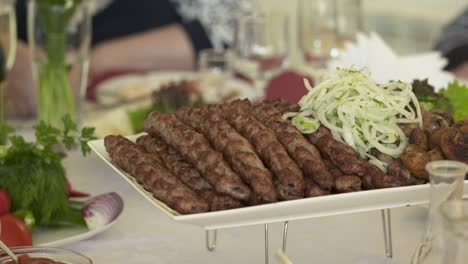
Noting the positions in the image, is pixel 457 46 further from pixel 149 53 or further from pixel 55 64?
pixel 55 64

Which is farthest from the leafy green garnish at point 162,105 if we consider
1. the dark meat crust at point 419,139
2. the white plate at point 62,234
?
the dark meat crust at point 419,139

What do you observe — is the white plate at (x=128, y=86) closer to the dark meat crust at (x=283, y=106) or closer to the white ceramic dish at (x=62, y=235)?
the white ceramic dish at (x=62, y=235)

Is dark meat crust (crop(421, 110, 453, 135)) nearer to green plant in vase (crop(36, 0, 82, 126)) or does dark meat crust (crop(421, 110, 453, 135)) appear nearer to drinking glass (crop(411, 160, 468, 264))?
drinking glass (crop(411, 160, 468, 264))

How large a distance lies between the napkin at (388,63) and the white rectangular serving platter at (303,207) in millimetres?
1049

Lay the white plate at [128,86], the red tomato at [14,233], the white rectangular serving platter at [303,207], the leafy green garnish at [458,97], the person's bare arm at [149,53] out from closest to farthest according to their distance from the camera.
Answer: the white rectangular serving platter at [303,207] → the red tomato at [14,233] → the leafy green garnish at [458,97] → the white plate at [128,86] → the person's bare arm at [149,53]

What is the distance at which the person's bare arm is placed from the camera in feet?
11.4

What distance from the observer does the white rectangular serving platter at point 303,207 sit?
1.03 m

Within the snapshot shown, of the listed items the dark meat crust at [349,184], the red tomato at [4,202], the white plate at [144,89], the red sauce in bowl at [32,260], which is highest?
the dark meat crust at [349,184]

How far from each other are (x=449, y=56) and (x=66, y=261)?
216 centimetres

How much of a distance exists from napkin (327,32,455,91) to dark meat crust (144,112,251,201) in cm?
98

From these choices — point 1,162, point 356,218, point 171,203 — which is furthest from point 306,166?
point 1,162

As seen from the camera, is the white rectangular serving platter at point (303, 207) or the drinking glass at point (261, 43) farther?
the drinking glass at point (261, 43)

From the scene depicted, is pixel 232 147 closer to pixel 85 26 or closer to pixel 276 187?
pixel 276 187

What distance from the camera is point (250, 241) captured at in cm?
151
